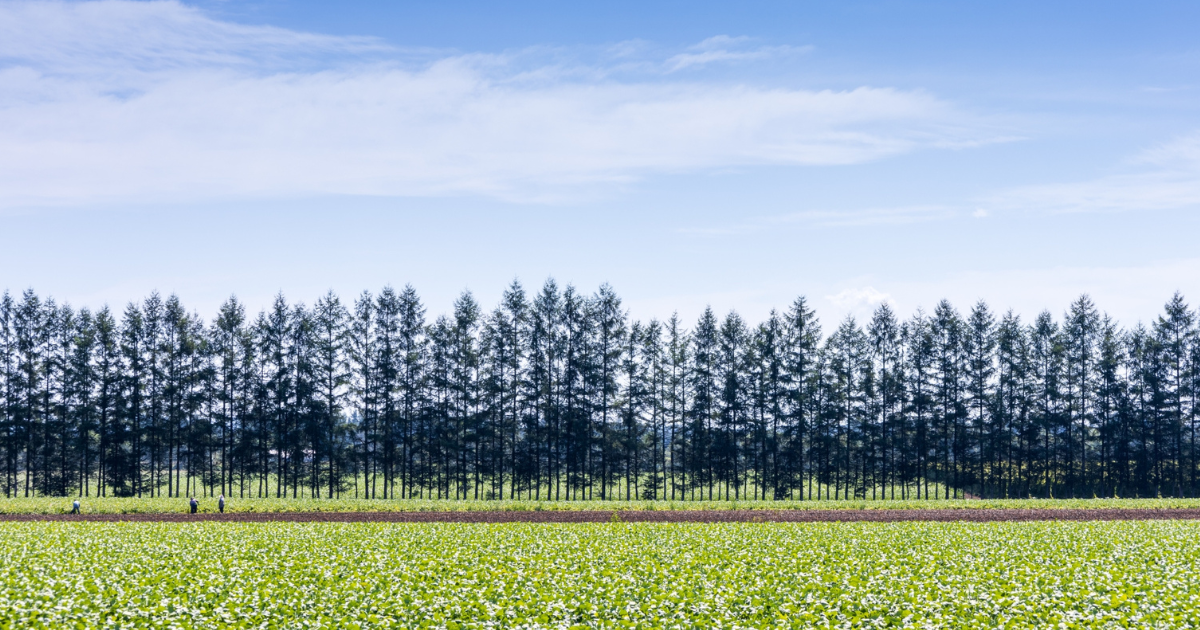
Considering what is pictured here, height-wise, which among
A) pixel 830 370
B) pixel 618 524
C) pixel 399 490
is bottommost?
pixel 399 490

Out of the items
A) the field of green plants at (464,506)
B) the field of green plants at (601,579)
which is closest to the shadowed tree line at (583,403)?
the field of green plants at (464,506)

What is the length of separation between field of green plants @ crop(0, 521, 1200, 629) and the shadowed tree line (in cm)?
3719

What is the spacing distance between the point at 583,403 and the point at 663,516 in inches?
1143

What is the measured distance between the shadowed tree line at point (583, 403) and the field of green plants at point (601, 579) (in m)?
37.2

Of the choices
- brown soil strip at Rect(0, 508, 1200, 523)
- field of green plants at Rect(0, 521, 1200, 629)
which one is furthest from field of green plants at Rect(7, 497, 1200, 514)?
field of green plants at Rect(0, 521, 1200, 629)

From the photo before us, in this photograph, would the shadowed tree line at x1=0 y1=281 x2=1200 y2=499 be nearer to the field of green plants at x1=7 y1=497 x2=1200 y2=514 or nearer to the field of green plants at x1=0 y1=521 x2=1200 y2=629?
the field of green plants at x1=7 y1=497 x2=1200 y2=514

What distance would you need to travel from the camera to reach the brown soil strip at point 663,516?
1437 inches

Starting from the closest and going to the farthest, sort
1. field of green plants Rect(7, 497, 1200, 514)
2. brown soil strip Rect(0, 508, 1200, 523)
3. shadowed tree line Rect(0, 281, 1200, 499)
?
1. brown soil strip Rect(0, 508, 1200, 523)
2. field of green plants Rect(7, 497, 1200, 514)
3. shadowed tree line Rect(0, 281, 1200, 499)

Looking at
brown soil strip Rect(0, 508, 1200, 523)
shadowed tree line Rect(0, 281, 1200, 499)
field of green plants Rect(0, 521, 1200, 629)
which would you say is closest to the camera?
field of green plants Rect(0, 521, 1200, 629)

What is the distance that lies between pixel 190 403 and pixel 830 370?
53.1m

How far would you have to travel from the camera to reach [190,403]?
65938 millimetres

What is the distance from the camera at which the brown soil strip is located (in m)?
36.5

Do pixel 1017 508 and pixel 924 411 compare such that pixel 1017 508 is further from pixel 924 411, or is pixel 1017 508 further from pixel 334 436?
pixel 334 436

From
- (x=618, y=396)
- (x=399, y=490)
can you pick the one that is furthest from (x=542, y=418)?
(x=399, y=490)
